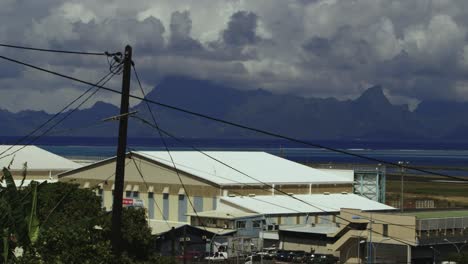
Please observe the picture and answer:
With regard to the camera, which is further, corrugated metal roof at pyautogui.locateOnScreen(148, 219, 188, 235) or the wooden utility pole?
corrugated metal roof at pyautogui.locateOnScreen(148, 219, 188, 235)

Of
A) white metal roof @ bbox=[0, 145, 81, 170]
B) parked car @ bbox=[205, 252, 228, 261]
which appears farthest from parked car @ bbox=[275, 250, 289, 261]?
white metal roof @ bbox=[0, 145, 81, 170]

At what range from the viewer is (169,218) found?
318 ft

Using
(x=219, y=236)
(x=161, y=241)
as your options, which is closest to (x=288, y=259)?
(x=219, y=236)

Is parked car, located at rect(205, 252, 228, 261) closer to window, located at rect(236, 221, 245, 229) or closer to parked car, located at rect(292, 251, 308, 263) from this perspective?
parked car, located at rect(292, 251, 308, 263)

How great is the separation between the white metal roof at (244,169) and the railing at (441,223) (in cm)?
2167

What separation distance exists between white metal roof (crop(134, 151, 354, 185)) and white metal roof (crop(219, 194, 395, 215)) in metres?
2.04

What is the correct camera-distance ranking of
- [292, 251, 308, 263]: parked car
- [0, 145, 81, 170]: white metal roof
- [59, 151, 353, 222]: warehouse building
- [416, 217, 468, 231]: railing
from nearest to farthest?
[292, 251, 308, 263]: parked car < [416, 217, 468, 231]: railing < [59, 151, 353, 222]: warehouse building < [0, 145, 81, 170]: white metal roof

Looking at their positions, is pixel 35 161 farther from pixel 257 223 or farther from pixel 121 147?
pixel 121 147

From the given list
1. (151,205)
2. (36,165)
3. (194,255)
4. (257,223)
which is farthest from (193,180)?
(36,165)

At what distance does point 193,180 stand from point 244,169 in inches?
429

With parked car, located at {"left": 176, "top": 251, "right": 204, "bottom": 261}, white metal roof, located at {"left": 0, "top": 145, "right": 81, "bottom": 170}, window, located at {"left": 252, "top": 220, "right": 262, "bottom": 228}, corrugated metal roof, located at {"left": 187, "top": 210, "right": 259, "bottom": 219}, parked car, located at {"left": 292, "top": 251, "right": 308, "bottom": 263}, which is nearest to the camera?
parked car, located at {"left": 176, "top": 251, "right": 204, "bottom": 261}

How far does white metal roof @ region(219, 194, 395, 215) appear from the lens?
9272 centimetres

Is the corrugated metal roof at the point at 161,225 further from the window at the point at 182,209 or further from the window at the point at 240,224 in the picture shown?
the window at the point at 240,224

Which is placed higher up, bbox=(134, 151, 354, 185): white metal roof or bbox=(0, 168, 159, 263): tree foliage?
bbox=(134, 151, 354, 185): white metal roof
